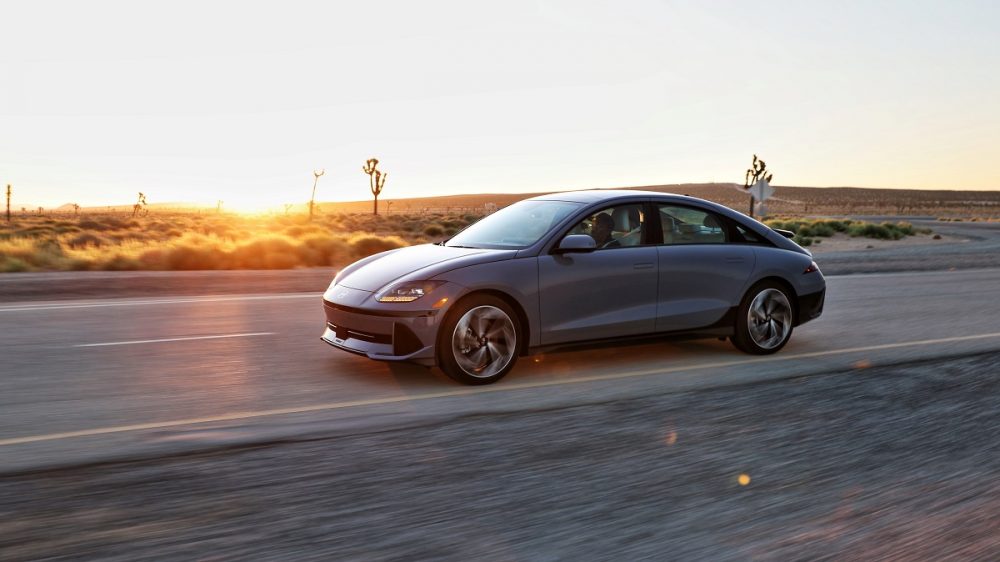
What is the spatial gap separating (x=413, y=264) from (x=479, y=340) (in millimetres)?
832

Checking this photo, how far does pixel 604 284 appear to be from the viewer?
763 centimetres

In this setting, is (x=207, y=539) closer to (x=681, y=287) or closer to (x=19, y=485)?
(x=19, y=485)

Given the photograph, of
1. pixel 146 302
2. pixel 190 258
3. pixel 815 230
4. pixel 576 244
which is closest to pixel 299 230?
pixel 190 258

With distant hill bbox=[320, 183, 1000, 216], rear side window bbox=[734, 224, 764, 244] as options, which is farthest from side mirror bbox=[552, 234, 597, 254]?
distant hill bbox=[320, 183, 1000, 216]

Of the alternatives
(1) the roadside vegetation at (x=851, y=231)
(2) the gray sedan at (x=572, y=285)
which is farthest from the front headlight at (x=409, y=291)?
(1) the roadside vegetation at (x=851, y=231)

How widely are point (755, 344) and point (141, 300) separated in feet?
27.6

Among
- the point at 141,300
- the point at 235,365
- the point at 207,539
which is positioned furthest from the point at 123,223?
the point at 207,539

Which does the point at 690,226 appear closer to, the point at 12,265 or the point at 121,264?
the point at 121,264

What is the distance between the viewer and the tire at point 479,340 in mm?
6914

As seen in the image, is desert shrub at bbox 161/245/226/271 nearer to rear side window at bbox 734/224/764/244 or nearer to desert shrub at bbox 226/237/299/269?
desert shrub at bbox 226/237/299/269

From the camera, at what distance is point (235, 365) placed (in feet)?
25.6

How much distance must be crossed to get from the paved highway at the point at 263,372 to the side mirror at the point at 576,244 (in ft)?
3.44

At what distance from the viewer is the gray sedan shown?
6.93 metres

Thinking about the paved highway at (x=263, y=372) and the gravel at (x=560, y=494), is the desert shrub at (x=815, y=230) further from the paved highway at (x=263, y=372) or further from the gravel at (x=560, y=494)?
the gravel at (x=560, y=494)
